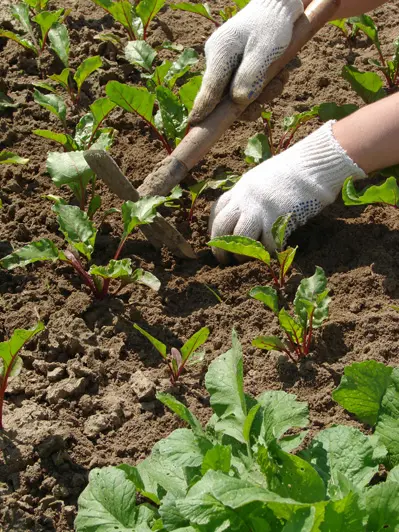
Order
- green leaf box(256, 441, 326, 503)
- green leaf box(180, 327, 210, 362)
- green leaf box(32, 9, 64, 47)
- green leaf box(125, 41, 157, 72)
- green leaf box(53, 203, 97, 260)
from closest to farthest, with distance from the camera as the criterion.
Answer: green leaf box(256, 441, 326, 503) → green leaf box(180, 327, 210, 362) → green leaf box(53, 203, 97, 260) → green leaf box(125, 41, 157, 72) → green leaf box(32, 9, 64, 47)

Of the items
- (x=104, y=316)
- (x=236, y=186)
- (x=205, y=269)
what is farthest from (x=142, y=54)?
(x=104, y=316)

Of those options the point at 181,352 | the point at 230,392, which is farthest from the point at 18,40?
the point at 230,392

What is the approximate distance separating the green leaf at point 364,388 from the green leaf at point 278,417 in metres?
0.15

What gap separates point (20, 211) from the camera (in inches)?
120

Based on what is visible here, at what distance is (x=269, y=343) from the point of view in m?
2.39

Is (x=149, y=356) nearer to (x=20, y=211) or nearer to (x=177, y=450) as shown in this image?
(x=177, y=450)

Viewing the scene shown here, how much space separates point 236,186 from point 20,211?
791 mm

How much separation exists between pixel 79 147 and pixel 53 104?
230 millimetres

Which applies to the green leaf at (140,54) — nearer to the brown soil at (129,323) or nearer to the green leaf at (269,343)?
the brown soil at (129,323)

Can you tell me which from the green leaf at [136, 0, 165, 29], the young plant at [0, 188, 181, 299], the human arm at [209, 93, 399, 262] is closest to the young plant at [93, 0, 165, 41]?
the green leaf at [136, 0, 165, 29]

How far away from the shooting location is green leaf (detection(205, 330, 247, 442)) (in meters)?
1.96

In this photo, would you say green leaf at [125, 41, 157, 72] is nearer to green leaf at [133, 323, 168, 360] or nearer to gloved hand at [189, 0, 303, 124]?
gloved hand at [189, 0, 303, 124]

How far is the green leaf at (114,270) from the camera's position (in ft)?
8.41

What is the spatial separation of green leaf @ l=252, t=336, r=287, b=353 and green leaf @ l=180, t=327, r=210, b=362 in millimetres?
155
